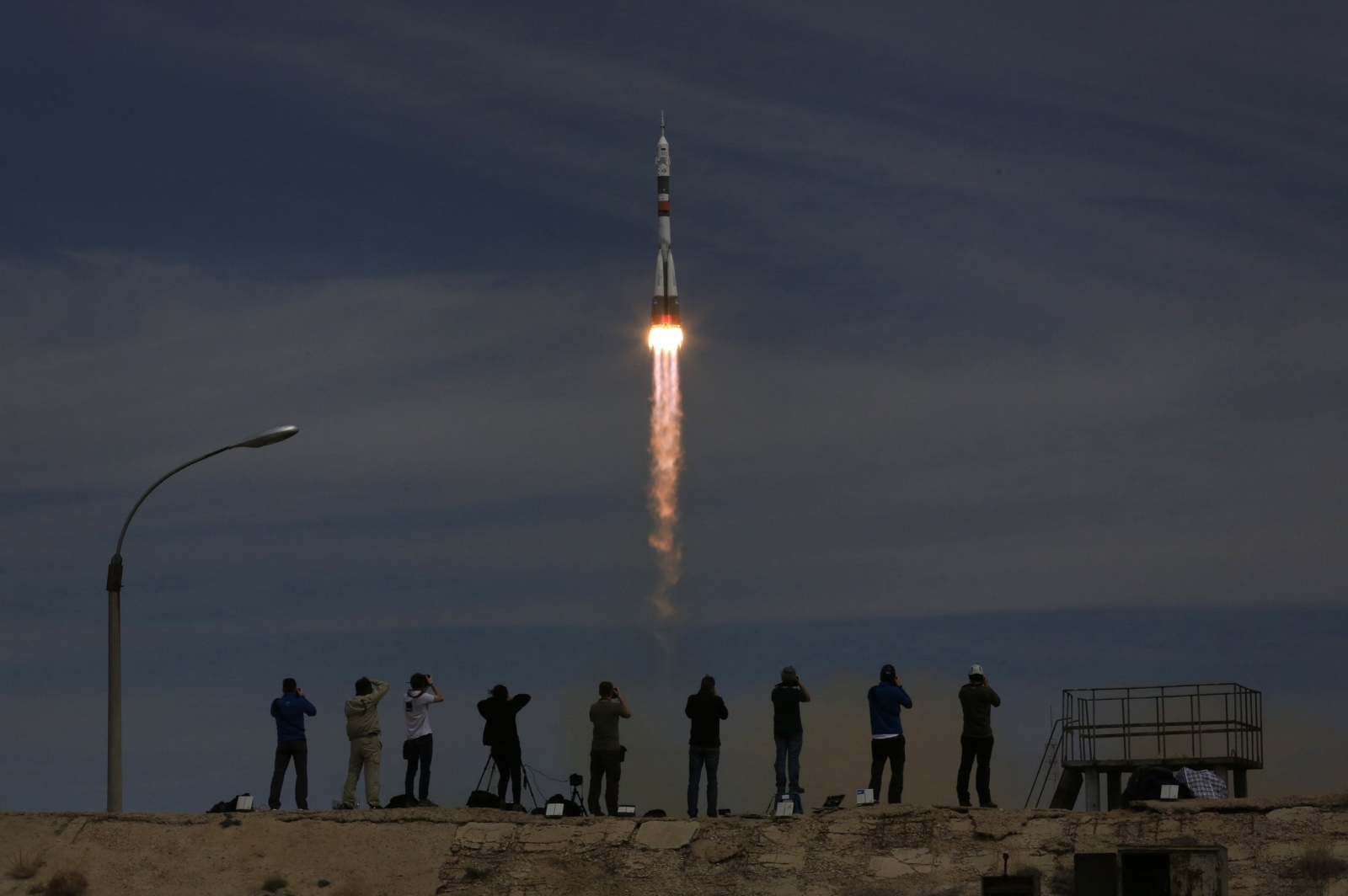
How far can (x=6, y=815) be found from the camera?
31000 millimetres

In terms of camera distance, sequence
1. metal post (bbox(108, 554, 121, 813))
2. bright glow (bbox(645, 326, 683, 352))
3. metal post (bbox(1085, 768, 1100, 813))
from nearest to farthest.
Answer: metal post (bbox(108, 554, 121, 813)) → metal post (bbox(1085, 768, 1100, 813)) → bright glow (bbox(645, 326, 683, 352))

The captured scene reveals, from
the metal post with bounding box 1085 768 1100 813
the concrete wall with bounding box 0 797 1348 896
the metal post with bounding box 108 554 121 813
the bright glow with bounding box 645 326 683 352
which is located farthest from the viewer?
the bright glow with bounding box 645 326 683 352

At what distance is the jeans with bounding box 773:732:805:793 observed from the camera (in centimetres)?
2995

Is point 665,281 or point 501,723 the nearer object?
point 501,723

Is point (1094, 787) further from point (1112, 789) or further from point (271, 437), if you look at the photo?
point (271, 437)

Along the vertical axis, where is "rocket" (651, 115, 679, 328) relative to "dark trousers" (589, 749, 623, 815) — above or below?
above

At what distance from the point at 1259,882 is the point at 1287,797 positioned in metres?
2.60

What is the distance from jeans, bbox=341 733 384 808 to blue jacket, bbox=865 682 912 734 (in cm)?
809

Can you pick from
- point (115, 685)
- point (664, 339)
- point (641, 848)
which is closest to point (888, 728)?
point (641, 848)

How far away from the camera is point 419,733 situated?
3012 cm

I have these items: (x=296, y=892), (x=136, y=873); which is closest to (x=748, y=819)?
(x=296, y=892)

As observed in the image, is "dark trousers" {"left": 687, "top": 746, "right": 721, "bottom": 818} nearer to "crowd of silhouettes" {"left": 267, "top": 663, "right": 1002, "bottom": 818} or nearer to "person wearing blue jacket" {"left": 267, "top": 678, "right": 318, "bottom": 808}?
"crowd of silhouettes" {"left": 267, "top": 663, "right": 1002, "bottom": 818}

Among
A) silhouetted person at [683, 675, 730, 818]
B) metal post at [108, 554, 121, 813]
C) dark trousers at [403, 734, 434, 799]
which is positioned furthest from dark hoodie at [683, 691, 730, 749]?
metal post at [108, 554, 121, 813]

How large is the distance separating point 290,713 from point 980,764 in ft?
36.7
